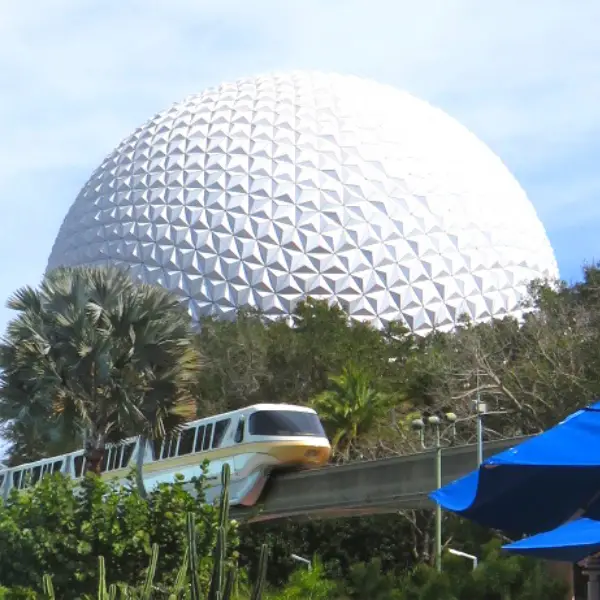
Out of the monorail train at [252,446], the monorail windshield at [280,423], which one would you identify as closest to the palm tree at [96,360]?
the monorail train at [252,446]

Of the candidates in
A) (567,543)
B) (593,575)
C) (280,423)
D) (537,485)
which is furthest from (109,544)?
(567,543)

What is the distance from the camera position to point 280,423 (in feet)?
90.0

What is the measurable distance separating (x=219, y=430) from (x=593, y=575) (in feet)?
67.1

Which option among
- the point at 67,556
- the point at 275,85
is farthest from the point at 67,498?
the point at 275,85

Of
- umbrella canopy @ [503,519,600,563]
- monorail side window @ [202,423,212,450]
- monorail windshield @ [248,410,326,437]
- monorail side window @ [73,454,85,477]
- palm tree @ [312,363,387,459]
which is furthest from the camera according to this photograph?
palm tree @ [312,363,387,459]

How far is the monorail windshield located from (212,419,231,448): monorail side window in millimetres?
875

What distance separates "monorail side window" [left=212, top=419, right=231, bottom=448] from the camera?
2797 centimetres

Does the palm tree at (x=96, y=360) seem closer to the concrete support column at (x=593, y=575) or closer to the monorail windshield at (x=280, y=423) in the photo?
the monorail windshield at (x=280, y=423)

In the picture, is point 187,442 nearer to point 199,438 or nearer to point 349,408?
point 199,438

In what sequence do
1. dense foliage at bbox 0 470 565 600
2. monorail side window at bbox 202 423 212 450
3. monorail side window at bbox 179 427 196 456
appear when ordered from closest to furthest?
dense foliage at bbox 0 470 565 600, monorail side window at bbox 202 423 212 450, monorail side window at bbox 179 427 196 456

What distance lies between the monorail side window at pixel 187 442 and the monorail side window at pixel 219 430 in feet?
3.87

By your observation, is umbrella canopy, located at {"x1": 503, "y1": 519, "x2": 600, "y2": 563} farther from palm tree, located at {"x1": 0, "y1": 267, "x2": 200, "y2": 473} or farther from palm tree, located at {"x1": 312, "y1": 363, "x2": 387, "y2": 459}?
palm tree, located at {"x1": 312, "y1": 363, "x2": 387, "y2": 459}

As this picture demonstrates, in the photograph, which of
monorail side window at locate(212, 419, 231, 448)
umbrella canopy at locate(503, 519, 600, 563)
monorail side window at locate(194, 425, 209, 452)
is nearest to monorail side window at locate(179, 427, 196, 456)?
monorail side window at locate(194, 425, 209, 452)

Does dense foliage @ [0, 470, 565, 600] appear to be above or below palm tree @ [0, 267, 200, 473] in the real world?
below
